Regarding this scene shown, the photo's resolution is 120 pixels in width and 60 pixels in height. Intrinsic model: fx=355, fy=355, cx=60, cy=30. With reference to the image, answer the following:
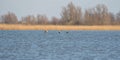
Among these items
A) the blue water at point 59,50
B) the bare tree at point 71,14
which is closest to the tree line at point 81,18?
the bare tree at point 71,14

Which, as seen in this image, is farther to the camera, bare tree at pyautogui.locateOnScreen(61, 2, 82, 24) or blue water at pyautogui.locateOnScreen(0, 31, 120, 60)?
bare tree at pyautogui.locateOnScreen(61, 2, 82, 24)

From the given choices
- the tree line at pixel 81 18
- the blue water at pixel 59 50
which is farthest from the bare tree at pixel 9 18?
the blue water at pixel 59 50

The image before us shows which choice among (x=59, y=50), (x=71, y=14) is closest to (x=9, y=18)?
(x=71, y=14)

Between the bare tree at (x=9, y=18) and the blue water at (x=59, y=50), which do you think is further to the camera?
the bare tree at (x=9, y=18)

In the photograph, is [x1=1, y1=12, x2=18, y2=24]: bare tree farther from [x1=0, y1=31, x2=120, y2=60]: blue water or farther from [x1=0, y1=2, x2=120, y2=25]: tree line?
[x1=0, y1=31, x2=120, y2=60]: blue water

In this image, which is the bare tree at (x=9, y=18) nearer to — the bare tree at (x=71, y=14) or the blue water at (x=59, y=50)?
the bare tree at (x=71, y=14)

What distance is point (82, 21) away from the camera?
66.4 meters

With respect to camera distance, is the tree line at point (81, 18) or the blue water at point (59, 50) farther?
the tree line at point (81, 18)

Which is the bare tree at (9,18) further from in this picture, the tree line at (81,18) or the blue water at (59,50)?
the blue water at (59,50)

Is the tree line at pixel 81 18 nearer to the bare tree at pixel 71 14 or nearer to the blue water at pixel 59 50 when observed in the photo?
the bare tree at pixel 71 14

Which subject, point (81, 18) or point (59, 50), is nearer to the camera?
point (59, 50)

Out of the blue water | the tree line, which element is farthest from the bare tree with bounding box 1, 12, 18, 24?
the blue water

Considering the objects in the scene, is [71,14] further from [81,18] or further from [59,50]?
[59,50]

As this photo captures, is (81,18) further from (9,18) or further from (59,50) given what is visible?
(59,50)
